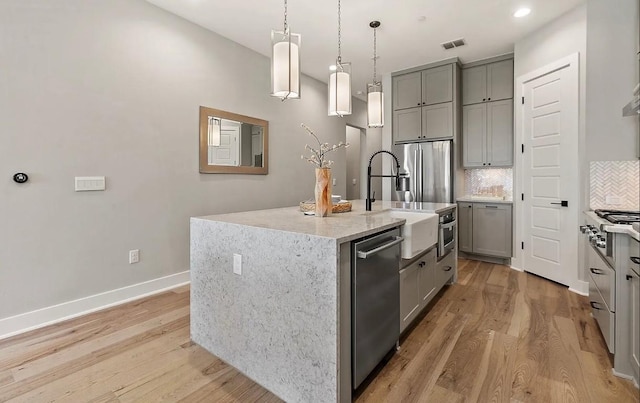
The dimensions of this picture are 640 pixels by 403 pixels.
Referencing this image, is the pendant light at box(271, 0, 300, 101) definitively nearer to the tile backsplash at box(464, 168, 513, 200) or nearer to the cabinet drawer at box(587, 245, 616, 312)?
the cabinet drawer at box(587, 245, 616, 312)

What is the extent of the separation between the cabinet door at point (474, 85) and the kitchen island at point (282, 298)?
3647 millimetres

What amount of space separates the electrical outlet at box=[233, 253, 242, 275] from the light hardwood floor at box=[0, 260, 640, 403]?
63 cm

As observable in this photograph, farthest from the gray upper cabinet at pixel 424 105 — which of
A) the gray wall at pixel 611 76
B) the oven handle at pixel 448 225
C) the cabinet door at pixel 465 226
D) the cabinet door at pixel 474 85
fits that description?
the oven handle at pixel 448 225

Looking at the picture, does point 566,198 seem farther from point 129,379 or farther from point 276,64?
point 129,379

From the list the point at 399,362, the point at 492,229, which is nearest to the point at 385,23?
the point at 492,229

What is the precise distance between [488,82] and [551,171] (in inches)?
68.7

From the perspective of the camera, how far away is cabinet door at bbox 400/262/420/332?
208cm

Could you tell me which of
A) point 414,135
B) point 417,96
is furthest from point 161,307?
point 417,96

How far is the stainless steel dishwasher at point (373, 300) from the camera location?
1.54 metres

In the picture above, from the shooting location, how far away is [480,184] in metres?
4.80

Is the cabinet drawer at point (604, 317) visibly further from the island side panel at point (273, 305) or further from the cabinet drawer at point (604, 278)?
the island side panel at point (273, 305)

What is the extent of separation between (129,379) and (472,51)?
5188mm

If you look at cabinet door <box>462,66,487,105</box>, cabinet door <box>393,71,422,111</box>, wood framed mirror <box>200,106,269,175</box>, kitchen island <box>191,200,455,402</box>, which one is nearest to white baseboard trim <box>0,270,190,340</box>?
wood framed mirror <box>200,106,269,175</box>

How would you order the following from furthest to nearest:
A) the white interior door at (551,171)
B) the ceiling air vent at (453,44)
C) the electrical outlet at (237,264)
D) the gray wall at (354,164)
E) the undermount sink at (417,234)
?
the gray wall at (354,164)
the ceiling air vent at (453,44)
the white interior door at (551,171)
the undermount sink at (417,234)
the electrical outlet at (237,264)
